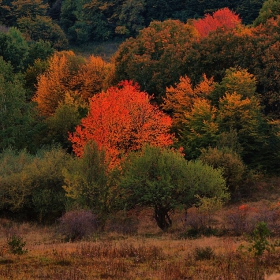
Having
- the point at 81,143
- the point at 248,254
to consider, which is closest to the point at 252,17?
the point at 81,143

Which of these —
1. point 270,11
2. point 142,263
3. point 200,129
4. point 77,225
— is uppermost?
point 270,11

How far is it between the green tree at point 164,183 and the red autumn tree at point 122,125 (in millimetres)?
10525

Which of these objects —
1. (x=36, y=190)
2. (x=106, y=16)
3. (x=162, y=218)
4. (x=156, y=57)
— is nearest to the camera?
(x=162, y=218)

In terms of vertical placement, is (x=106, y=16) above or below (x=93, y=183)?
above

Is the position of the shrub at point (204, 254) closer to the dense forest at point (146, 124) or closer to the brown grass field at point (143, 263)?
the brown grass field at point (143, 263)

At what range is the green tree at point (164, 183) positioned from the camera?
1334 inches

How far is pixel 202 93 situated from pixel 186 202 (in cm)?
2214

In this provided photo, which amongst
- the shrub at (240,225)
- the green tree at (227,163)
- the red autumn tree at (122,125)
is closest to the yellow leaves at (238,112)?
the green tree at (227,163)

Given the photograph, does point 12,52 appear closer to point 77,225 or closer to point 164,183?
point 164,183

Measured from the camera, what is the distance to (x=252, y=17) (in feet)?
323

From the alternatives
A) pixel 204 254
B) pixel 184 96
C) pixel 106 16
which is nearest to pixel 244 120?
pixel 184 96

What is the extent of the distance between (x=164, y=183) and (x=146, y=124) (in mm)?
14734

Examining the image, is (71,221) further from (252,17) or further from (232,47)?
Result: (252,17)

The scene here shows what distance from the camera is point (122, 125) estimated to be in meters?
47.0
